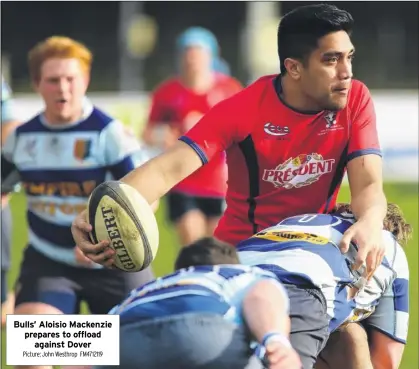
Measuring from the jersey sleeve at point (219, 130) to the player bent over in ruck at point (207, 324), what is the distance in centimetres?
91

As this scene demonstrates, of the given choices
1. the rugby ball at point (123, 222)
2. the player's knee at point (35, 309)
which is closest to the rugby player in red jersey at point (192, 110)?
the player's knee at point (35, 309)

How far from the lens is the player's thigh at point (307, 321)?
3.50 meters

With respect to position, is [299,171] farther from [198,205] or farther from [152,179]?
[198,205]

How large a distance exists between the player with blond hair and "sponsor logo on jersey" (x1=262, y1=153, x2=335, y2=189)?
1.18 meters

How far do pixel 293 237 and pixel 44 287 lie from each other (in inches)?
73.8

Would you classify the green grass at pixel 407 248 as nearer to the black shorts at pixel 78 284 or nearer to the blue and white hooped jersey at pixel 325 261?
the black shorts at pixel 78 284

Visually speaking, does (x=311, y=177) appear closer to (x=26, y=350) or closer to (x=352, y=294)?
(x=352, y=294)

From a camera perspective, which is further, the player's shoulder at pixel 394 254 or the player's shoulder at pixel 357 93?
the player's shoulder at pixel 357 93

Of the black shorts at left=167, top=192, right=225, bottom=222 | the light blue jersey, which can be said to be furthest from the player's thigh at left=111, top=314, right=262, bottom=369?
the black shorts at left=167, top=192, right=225, bottom=222

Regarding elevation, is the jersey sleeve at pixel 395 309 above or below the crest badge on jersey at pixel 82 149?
below

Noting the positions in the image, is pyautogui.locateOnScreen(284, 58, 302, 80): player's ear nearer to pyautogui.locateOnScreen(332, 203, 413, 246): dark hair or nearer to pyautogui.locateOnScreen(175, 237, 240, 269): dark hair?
pyautogui.locateOnScreen(332, 203, 413, 246): dark hair

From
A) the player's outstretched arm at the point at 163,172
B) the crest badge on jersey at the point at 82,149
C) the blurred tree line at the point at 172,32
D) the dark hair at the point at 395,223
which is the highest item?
the blurred tree line at the point at 172,32

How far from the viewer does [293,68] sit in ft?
14.1

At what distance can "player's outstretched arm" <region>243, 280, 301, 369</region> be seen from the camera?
3.24m
